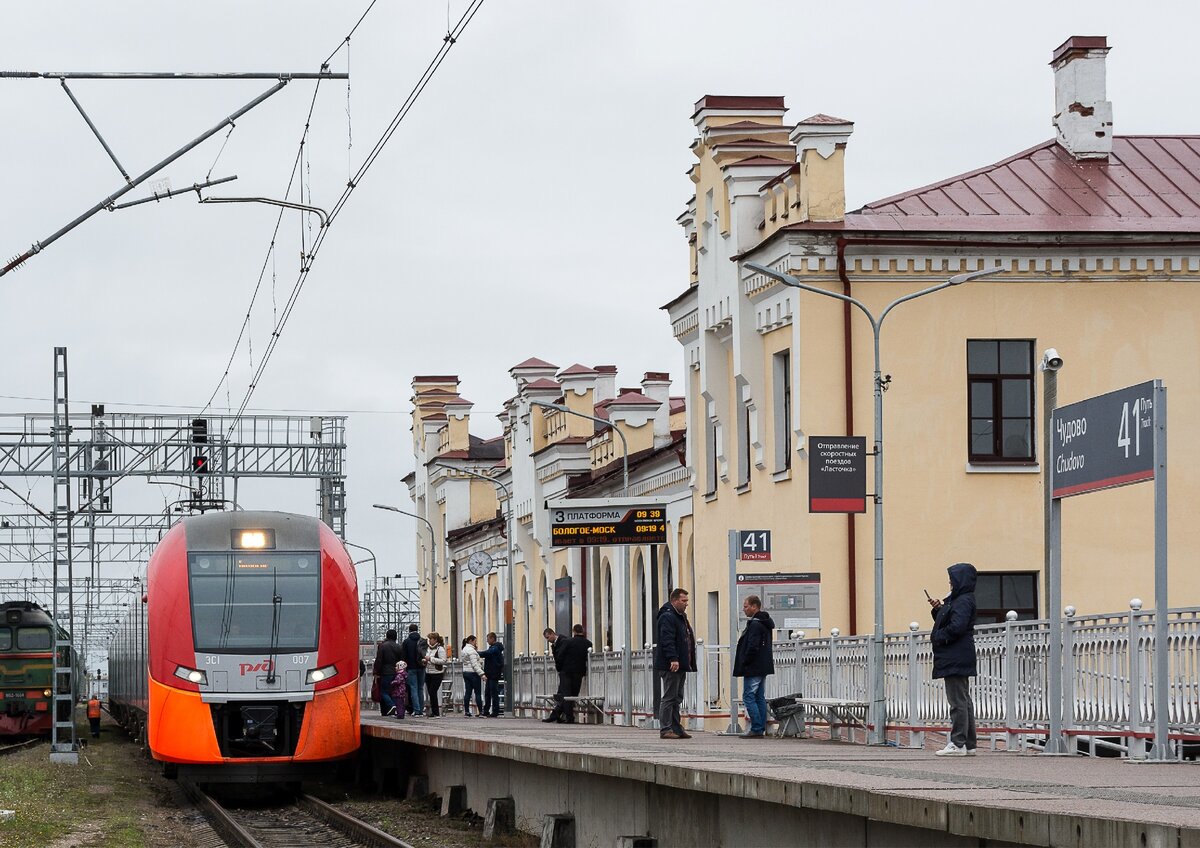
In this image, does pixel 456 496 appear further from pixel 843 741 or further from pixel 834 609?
pixel 843 741

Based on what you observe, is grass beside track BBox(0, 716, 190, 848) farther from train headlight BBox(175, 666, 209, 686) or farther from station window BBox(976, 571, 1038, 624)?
station window BBox(976, 571, 1038, 624)

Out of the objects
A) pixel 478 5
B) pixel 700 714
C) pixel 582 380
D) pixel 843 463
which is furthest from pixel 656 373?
pixel 478 5

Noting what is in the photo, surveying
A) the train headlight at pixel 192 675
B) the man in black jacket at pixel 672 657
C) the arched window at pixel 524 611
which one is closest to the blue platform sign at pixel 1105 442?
the man in black jacket at pixel 672 657

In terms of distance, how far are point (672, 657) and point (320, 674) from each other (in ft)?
15.2

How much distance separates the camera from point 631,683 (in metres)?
31.4

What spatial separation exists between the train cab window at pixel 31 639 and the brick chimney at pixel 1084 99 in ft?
78.5

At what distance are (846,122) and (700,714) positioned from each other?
9.78 meters

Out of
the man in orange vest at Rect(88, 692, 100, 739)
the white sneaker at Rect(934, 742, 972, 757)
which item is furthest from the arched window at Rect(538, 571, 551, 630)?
the white sneaker at Rect(934, 742, 972, 757)

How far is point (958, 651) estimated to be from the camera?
18.1 metres

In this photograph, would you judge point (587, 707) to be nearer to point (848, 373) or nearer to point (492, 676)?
point (492, 676)

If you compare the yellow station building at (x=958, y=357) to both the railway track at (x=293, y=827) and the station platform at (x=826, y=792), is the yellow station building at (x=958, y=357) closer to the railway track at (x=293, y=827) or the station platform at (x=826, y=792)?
the railway track at (x=293, y=827)

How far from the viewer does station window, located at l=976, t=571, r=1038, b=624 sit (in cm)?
3294

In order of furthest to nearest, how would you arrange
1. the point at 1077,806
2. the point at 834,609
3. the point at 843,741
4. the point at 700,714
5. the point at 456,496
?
the point at 456,496 < the point at 834,609 < the point at 700,714 < the point at 843,741 < the point at 1077,806

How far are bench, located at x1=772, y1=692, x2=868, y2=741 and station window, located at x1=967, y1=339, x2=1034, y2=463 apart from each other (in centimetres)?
908
